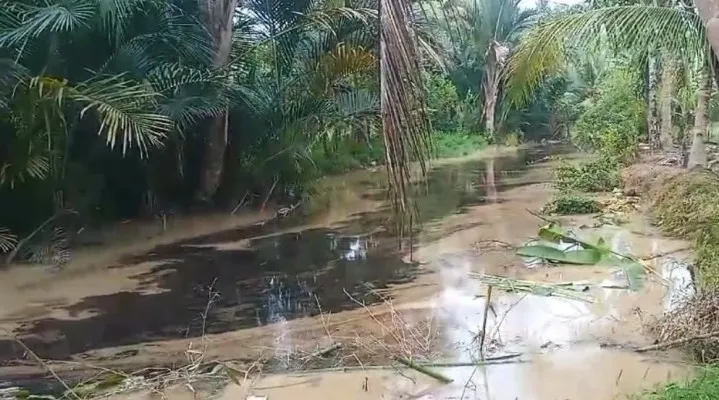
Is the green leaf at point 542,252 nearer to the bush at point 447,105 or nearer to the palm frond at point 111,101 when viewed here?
the palm frond at point 111,101

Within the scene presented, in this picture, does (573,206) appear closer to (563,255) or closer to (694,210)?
(694,210)

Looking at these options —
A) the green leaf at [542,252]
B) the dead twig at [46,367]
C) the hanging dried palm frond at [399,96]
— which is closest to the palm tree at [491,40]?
the green leaf at [542,252]

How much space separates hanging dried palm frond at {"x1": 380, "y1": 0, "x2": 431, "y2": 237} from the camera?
8.91 feet

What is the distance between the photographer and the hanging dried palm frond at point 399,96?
272 cm

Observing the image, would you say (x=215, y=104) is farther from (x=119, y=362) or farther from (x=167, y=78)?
(x=119, y=362)

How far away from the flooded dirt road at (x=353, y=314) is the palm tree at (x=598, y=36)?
194 centimetres

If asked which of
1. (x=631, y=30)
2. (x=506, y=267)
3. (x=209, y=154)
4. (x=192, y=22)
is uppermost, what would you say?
(x=192, y=22)

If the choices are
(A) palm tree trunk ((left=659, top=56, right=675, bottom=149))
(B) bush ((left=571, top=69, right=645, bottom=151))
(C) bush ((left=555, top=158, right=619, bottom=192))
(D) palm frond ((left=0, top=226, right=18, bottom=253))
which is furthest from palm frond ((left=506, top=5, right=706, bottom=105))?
(B) bush ((left=571, top=69, right=645, bottom=151))

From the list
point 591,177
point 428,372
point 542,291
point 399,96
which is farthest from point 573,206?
point 399,96

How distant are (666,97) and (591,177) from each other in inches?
70.1

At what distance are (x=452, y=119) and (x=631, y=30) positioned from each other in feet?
60.0

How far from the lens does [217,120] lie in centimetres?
1109

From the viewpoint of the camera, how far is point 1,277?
25.3ft

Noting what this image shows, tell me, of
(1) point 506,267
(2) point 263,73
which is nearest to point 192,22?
(2) point 263,73
